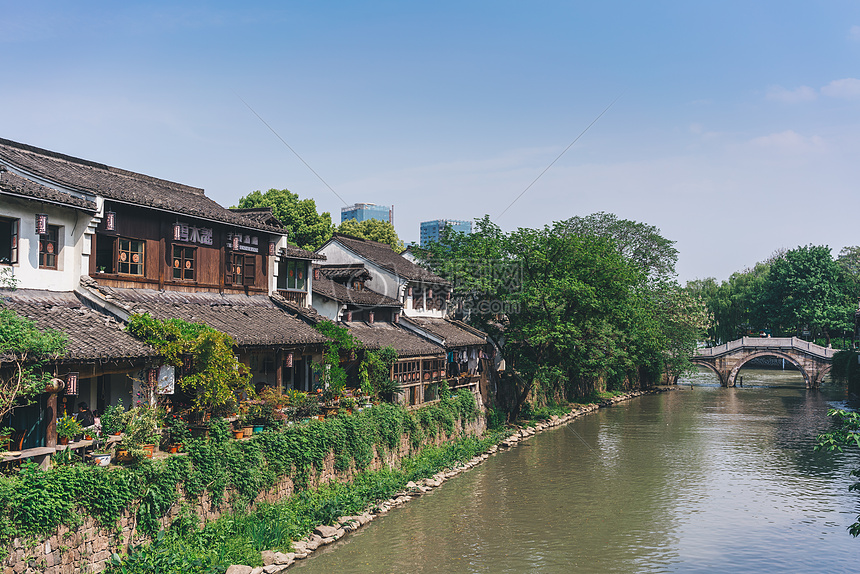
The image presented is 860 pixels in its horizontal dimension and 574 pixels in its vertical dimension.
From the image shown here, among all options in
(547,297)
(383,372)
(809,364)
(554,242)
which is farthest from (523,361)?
(809,364)

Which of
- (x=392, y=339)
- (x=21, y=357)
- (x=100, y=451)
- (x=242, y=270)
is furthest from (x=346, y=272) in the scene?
(x=21, y=357)

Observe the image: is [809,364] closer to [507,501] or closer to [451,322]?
[451,322]

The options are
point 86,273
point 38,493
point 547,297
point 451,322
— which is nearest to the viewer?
point 38,493

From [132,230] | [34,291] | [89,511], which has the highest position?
[132,230]

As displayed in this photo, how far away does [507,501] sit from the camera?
27.8 metres

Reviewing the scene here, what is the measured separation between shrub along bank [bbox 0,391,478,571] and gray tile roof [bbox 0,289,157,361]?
9.57 ft

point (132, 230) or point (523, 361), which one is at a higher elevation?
point (132, 230)

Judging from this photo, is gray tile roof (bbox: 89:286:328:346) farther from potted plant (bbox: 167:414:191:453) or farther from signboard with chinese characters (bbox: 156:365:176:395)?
potted plant (bbox: 167:414:191:453)

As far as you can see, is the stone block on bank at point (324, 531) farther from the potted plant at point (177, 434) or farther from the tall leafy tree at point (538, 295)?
the tall leafy tree at point (538, 295)

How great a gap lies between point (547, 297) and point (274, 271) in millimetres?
17656

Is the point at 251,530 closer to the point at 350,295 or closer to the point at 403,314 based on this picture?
the point at 350,295

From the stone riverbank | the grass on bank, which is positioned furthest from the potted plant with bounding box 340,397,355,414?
the stone riverbank

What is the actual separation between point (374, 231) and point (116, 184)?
1634 inches

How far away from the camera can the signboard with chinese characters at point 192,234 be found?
24.8 meters
